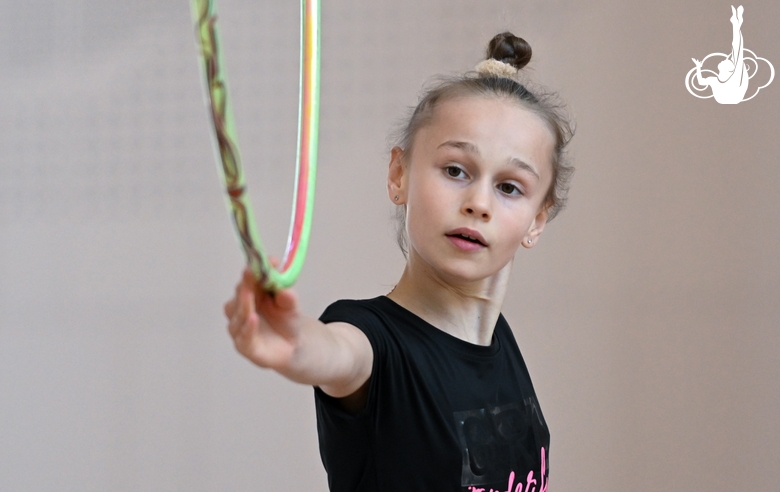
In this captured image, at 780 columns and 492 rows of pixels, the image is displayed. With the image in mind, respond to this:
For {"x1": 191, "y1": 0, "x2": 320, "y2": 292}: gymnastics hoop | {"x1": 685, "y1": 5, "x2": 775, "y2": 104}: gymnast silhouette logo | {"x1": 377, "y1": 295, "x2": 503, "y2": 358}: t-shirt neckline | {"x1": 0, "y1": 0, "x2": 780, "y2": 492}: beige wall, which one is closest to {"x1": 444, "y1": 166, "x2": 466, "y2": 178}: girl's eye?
{"x1": 377, "y1": 295, "x2": 503, "y2": 358}: t-shirt neckline

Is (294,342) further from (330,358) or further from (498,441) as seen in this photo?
(498,441)

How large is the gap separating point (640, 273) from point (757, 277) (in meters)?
0.20

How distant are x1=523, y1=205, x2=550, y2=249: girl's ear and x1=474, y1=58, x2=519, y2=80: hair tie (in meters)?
0.12

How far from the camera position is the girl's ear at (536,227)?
2.55ft

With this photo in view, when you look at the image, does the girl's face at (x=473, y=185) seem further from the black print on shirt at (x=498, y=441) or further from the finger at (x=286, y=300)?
the finger at (x=286, y=300)

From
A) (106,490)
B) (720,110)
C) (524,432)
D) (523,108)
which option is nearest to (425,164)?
(523,108)

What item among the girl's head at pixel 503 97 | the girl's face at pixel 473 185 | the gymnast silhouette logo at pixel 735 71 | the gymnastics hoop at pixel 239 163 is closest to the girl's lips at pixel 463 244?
the girl's face at pixel 473 185

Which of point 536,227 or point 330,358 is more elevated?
point 536,227

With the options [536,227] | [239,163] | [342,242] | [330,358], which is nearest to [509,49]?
[536,227]

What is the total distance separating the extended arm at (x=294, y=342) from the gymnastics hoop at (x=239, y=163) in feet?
0.05

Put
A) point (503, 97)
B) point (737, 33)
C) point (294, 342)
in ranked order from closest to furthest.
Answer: point (294, 342), point (503, 97), point (737, 33)

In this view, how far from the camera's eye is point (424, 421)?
630 mm

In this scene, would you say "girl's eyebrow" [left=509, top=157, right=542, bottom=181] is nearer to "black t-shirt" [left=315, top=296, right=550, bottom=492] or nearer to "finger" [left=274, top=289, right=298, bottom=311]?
"black t-shirt" [left=315, top=296, right=550, bottom=492]

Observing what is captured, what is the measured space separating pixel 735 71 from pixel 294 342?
1383 mm
